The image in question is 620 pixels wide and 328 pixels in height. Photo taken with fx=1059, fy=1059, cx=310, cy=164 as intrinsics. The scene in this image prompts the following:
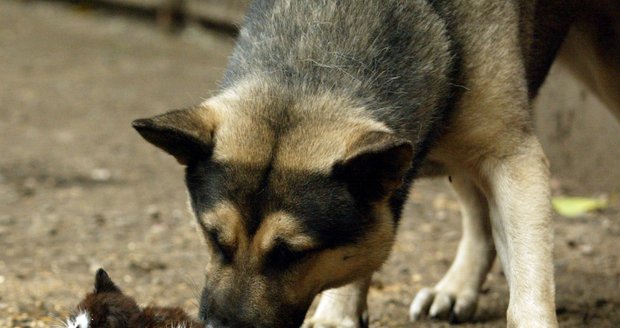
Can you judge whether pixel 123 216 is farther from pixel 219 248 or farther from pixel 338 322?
pixel 219 248

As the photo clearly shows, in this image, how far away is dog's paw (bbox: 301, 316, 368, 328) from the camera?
4.95m

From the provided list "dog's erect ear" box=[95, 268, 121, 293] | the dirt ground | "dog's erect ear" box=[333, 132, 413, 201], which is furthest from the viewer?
the dirt ground

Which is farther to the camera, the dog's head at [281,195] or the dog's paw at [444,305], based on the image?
the dog's paw at [444,305]

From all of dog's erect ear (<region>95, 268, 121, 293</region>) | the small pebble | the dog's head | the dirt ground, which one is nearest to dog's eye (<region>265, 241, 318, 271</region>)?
the dog's head

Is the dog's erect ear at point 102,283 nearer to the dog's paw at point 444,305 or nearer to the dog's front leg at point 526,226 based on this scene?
the dog's front leg at point 526,226

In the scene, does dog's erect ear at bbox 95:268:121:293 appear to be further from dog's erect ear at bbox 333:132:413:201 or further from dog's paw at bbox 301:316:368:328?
dog's paw at bbox 301:316:368:328

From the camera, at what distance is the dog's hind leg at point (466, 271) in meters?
5.28

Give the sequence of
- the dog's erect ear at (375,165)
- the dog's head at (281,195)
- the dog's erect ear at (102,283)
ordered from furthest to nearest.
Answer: the dog's erect ear at (102,283), the dog's head at (281,195), the dog's erect ear at (375,165)

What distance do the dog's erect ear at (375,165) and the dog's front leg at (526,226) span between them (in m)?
0.75

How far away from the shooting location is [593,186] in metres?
7.83

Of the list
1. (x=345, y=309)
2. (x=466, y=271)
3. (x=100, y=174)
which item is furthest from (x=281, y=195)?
(x=100, y=174)

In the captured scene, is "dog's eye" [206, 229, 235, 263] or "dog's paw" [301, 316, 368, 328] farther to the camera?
"dog's paw" [301, 316, 368, 328]

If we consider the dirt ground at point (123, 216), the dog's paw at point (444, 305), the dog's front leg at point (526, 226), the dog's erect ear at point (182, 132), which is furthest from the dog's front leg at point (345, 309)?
the dog's erect ear at point (182, 132)

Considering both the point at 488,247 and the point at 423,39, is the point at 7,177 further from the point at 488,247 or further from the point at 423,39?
the point at 423,39
